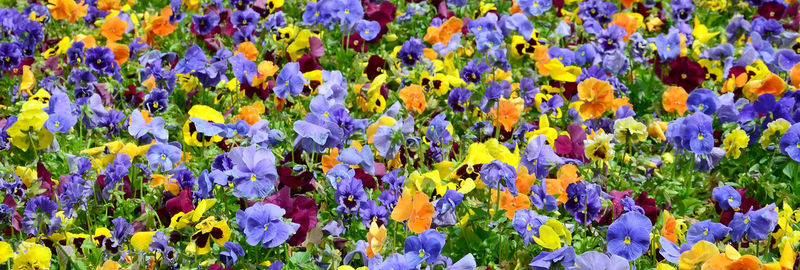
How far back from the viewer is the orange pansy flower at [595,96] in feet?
14.0

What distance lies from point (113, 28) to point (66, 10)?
11.7 inches

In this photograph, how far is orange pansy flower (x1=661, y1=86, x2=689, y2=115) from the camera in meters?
4.50

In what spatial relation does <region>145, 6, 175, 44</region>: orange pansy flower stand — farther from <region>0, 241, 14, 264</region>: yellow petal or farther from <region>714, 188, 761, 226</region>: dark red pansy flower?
<region>714, 188, 761, 226</region>: dark red pansy flower

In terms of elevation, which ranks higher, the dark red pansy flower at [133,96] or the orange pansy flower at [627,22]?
the dark red pansy flower at [133,96]

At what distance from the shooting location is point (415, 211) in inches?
122

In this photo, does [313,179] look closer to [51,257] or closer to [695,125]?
[51,257]

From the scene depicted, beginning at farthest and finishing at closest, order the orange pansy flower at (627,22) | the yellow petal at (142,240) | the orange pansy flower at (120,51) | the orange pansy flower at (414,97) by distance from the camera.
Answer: the orange pansy flower at (627,22), the orange pansy flower at (120,51), the orange pansy flower at (414,97), the yellow petal at (142,240)

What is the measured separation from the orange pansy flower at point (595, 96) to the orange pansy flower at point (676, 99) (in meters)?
0.38

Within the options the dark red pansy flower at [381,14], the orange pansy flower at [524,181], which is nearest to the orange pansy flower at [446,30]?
the dark red pansy flower at [381,14]

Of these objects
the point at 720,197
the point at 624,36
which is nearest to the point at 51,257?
the point at 720,197

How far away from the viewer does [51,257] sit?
3301 millimetres

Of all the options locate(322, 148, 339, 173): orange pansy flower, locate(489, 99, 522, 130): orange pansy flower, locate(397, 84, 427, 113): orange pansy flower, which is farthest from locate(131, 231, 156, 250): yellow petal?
locate(489, 99, 522, 130): orange pansy flower

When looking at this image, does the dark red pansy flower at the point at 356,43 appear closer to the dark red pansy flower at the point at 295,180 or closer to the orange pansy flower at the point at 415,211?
the dark red pansy flower at the point at 295,180

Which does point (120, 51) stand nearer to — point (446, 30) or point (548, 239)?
point (446, 30)
